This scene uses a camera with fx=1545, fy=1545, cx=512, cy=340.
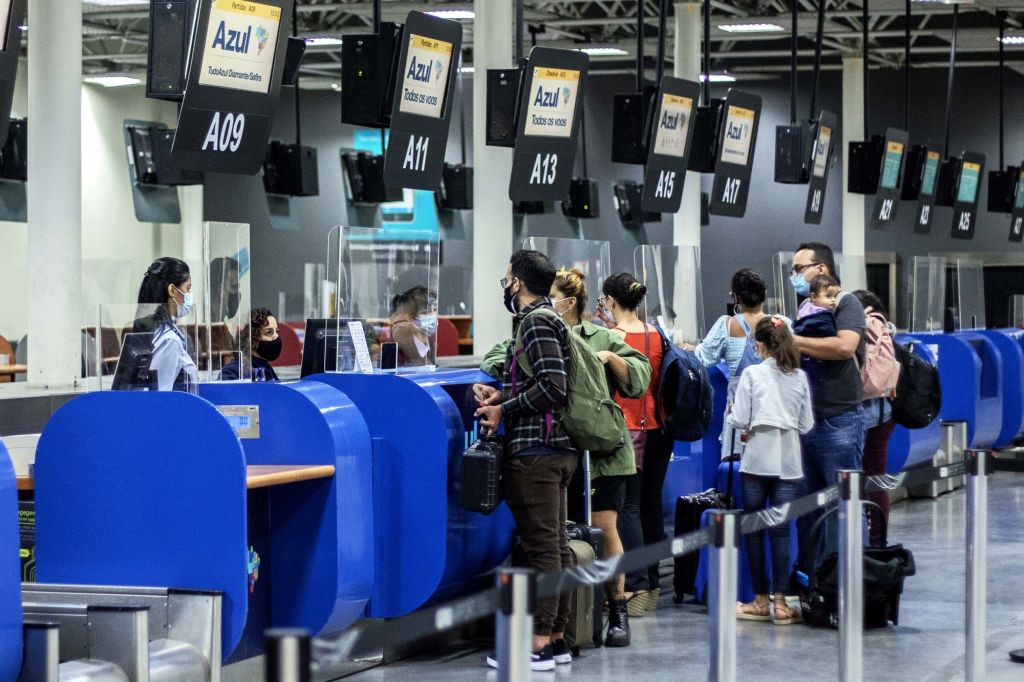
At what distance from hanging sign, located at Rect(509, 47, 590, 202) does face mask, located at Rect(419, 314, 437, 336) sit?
7.41ft

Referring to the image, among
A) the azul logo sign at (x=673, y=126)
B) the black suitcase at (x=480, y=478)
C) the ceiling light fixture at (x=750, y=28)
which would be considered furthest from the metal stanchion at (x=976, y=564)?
the ceiling light fixture at (x=750, y=28)

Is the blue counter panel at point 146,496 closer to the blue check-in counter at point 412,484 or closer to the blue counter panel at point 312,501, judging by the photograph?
the blue counter panel at point 312,501

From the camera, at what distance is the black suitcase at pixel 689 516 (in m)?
6.90

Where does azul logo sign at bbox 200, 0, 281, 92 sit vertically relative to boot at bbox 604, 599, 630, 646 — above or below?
above

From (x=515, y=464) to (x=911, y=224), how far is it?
1601 centimetres

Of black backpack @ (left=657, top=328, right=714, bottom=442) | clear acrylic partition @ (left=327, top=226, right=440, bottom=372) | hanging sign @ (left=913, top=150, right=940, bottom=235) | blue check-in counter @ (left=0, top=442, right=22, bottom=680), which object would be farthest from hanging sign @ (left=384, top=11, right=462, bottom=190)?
hanging sign @ (left=913, top=150, right=940, bottom=235)

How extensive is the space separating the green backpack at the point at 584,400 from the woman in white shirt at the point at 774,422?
1075 millimetres

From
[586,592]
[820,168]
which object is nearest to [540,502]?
[586,592]

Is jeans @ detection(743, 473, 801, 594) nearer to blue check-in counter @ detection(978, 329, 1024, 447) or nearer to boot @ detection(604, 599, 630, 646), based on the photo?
boot @ detection(604, 599, 630, 646)

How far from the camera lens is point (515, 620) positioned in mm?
2900

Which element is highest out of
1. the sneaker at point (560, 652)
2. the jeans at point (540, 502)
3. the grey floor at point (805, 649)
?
the jeans at point (540, 502)

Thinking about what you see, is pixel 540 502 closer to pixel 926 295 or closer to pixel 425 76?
pixel 425 76

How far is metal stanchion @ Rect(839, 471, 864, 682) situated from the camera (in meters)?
4.65

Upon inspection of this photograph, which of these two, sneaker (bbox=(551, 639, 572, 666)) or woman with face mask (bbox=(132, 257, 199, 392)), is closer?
woman with face mask (bbox=(132, 257, 199, 392))
